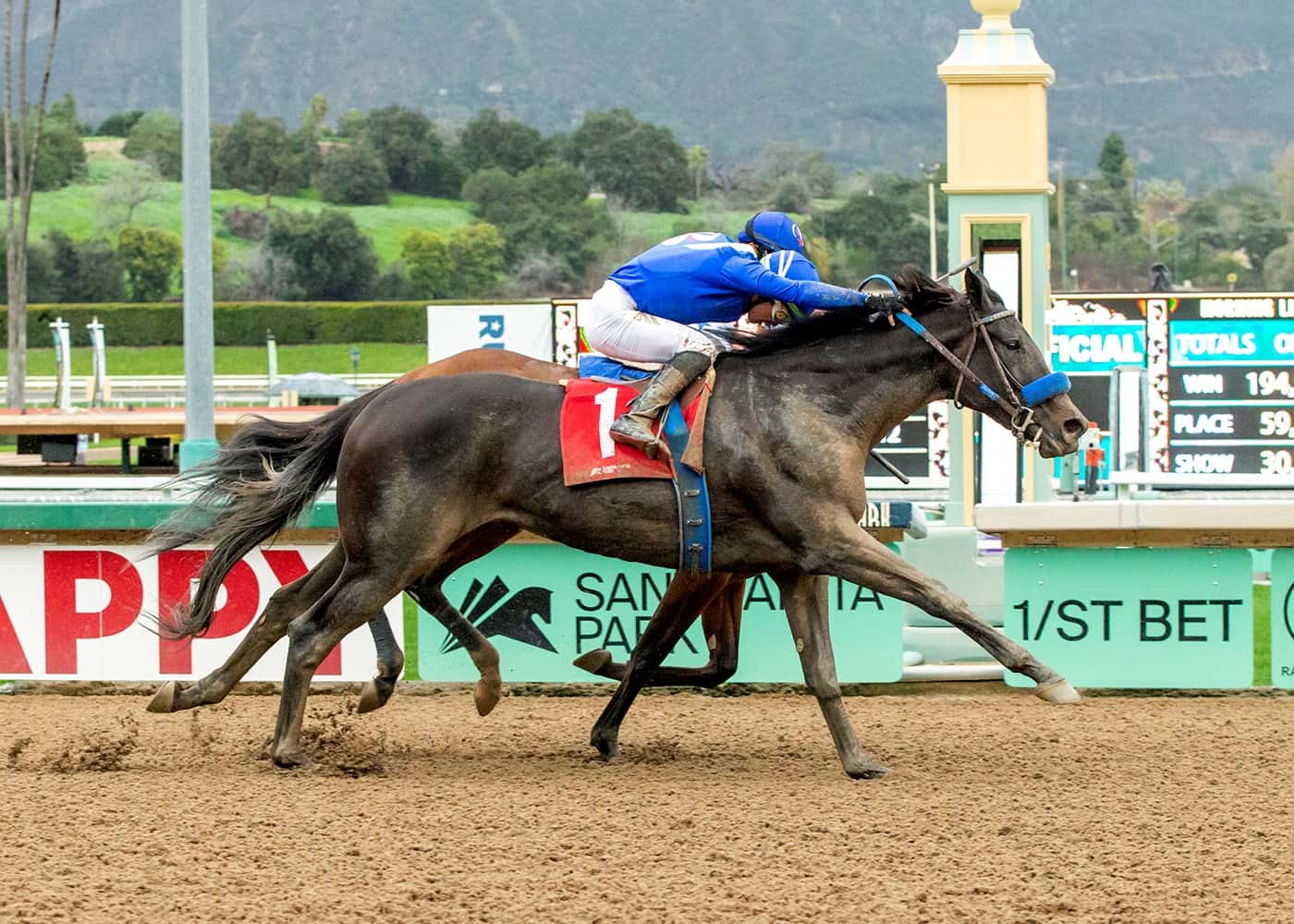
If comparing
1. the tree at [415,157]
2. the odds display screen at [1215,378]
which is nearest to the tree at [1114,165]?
the tree at [415,157]

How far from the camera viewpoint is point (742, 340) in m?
6.60

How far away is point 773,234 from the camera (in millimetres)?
6625

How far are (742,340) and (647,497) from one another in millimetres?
705

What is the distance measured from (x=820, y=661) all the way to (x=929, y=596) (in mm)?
482

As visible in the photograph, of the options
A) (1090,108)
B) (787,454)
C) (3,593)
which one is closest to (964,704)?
(787,454)

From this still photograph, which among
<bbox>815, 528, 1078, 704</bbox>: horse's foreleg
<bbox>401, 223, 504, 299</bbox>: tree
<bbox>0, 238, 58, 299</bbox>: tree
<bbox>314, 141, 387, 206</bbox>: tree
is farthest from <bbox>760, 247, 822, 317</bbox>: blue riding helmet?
<bbox>314, 141, 387, 206</bbox>: tree

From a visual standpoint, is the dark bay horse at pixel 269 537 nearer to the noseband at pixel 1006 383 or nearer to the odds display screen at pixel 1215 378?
the noseband at pixel 1006 383

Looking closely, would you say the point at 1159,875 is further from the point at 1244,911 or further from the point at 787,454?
the point at 787,454

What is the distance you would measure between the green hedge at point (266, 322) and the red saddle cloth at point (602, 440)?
46.3m

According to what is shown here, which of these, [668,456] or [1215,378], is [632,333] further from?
[1215,378]

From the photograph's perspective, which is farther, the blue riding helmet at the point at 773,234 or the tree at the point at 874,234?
the tree at the point at 874,234

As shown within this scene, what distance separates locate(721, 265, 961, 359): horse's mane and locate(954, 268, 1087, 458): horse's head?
0.46 ft

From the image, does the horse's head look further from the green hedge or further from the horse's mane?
the green hedge

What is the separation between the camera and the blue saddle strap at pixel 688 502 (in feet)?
20.7
